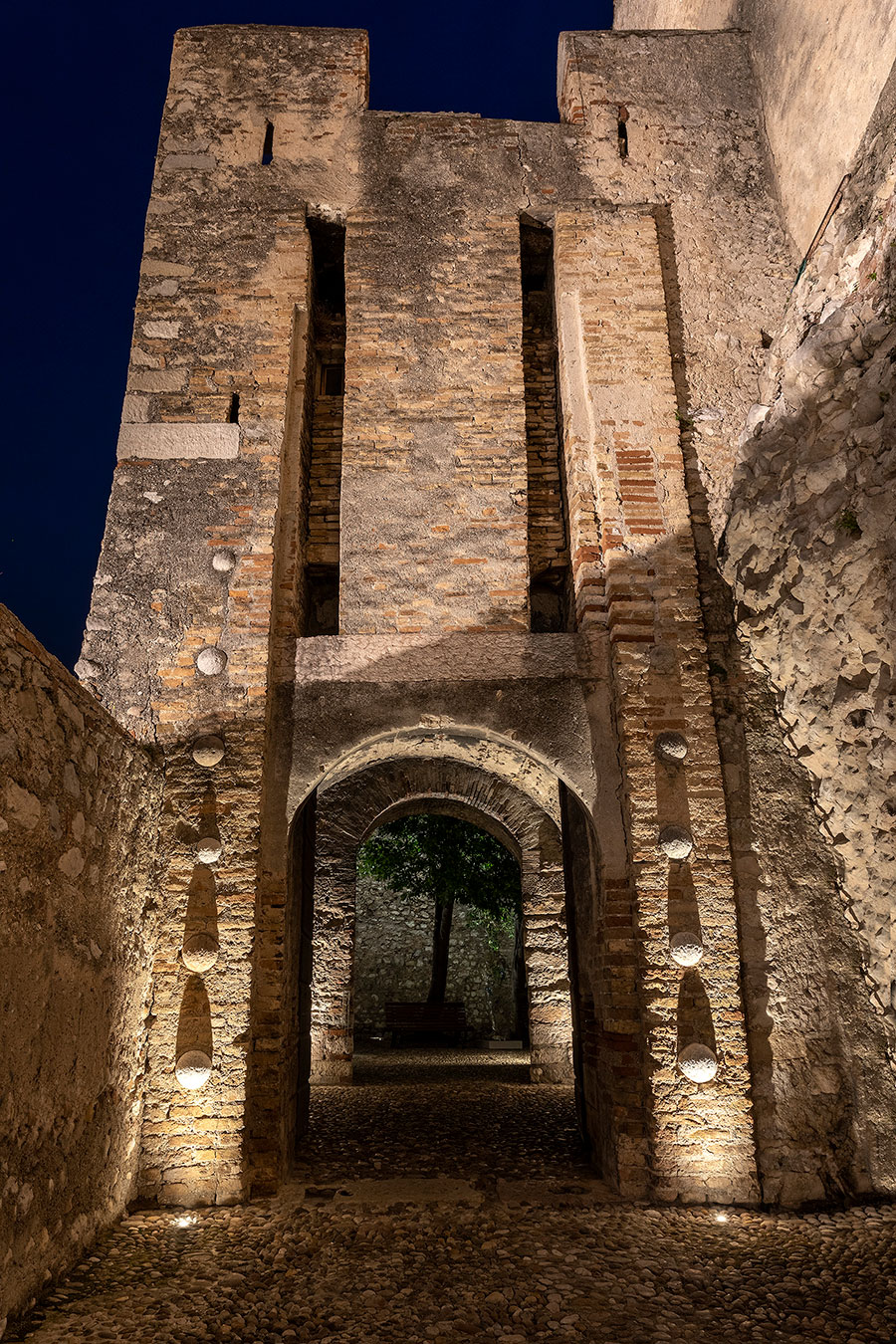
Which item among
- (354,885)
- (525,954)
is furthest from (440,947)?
(354,885)

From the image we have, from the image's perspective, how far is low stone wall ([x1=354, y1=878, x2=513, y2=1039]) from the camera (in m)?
12.2

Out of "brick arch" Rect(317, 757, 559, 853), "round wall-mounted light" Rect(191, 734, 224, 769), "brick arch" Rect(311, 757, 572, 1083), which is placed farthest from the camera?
"brick arch" Rect(317, 757, 559, 853)

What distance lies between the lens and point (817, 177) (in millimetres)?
4844

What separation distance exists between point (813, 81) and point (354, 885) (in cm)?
722

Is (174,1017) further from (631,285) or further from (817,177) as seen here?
(817,177)

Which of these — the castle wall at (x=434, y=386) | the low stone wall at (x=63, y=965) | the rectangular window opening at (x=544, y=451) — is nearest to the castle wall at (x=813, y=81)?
the rectangular window opening at (x=544, y=451)

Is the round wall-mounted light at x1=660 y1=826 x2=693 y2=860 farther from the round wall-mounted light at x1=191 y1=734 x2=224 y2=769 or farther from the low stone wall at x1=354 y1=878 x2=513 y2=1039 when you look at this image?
the low stone wall at x1=354 y1=878 x2=513 y2=1039

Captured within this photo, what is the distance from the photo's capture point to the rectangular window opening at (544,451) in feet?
16.5

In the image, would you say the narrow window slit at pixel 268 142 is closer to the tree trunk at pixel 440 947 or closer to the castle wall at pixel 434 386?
the castle wall at pixel 434 386

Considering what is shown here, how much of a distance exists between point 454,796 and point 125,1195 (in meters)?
5.33

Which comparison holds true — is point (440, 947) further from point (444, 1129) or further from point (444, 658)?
point (444, 658)

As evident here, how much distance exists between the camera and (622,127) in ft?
18.6

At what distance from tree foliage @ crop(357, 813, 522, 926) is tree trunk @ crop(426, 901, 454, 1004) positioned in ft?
0.42

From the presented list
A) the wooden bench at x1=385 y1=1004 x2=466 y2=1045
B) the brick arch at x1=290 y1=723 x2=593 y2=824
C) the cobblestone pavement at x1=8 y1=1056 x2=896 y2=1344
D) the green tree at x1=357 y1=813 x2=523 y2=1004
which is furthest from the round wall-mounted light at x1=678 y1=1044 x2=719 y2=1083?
the green tree at x1=357 y1=813 x2=523 y2=1004
